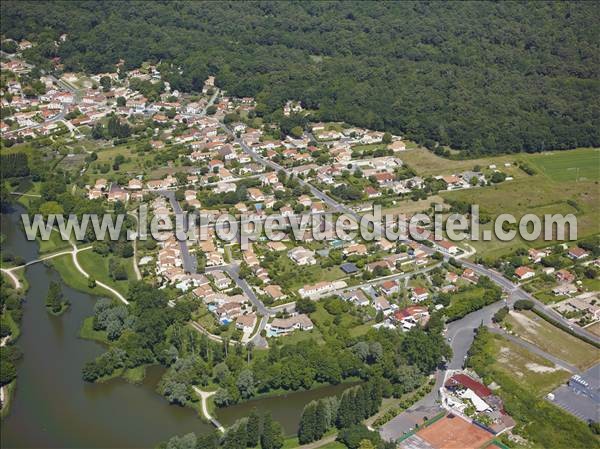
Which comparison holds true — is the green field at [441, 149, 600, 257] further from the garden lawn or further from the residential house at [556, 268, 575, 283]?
the garden lawn

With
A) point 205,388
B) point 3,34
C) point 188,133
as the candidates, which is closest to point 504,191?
point 188,133

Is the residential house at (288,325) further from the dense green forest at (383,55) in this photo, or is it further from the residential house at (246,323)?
the dense green forest at (383,55)

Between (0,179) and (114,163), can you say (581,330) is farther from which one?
(0,179)

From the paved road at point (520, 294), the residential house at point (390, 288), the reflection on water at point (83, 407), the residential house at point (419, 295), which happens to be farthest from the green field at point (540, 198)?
the reflection on water at point (83, 407)

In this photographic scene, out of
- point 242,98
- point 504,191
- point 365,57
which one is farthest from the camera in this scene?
point 365,57

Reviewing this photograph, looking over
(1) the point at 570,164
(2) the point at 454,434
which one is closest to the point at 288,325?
(2) the point at 454,434
